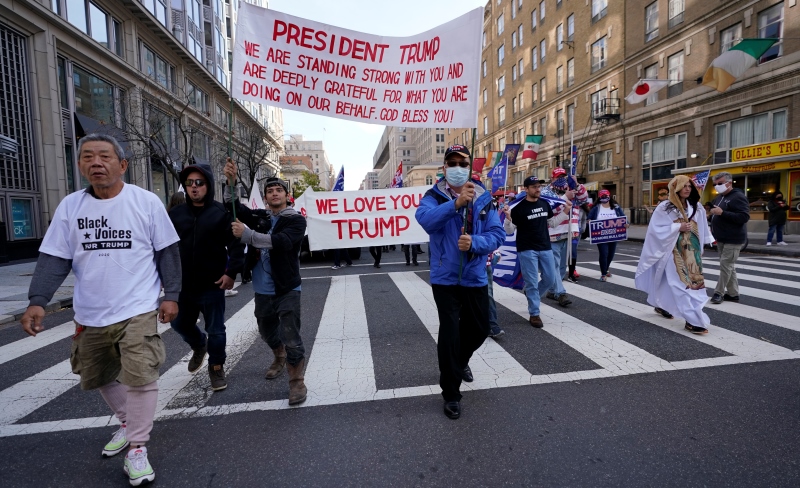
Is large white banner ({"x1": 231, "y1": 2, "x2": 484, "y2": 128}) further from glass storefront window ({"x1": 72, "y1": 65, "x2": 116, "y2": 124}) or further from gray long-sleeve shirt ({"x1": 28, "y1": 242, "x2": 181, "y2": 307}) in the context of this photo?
glass storefront window ({"x1": 72, "y1": 65, "x2": 116, "y2": 124})

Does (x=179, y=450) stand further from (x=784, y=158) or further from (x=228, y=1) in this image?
(x=228, y=1)

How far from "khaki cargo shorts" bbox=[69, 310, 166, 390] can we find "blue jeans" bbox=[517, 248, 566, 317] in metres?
4.35

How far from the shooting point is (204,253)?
11.3 ft

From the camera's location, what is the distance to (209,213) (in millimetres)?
3484

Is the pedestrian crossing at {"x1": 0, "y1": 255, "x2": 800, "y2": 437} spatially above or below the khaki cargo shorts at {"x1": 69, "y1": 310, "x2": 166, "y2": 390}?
below

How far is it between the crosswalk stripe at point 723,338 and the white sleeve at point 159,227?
5.12 meters

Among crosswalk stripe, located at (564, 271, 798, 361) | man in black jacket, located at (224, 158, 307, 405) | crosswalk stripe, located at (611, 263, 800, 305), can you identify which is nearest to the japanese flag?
crosswalk stripe, located at (611, 263, 800, 305)

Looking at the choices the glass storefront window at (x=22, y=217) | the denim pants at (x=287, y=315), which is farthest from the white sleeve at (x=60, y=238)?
the glass storefront window at (x=22, y=217)

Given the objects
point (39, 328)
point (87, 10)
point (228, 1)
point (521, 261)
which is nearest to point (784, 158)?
point (521, 261)

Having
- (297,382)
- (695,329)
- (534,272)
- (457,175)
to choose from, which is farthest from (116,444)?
(695,329)

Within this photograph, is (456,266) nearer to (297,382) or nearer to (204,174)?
(297,382)

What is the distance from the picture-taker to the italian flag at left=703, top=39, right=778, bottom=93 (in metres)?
13.6

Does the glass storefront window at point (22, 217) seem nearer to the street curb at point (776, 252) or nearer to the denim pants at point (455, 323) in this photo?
the denim pants at point (455, 323)

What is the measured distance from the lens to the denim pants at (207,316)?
3.49 m
